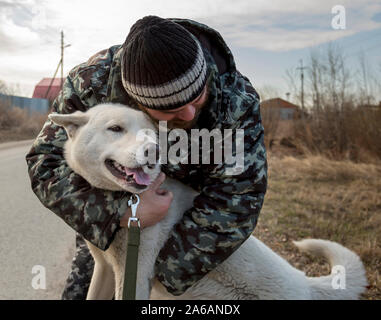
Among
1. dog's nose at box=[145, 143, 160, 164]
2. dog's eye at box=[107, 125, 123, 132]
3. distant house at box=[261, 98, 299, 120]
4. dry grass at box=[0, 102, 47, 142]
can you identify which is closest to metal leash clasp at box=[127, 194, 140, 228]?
dog's nose at box=[145, 143, 160, 164]

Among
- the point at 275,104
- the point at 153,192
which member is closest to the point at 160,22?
the point at 153,192

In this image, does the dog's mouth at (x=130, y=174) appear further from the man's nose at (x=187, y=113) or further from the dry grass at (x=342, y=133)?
the dry grass at (x=342, y=133)

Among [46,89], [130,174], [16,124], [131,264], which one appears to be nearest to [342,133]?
[130,174]

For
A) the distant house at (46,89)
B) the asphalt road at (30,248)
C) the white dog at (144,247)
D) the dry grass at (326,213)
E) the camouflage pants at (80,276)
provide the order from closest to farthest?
the white dog at (144,247) < the camouflage pants at (80,276) < the asphalt road at (30,248) < the dry grass at (326,213) < the distant house at (46,89)

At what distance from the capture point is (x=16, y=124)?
15.6 m

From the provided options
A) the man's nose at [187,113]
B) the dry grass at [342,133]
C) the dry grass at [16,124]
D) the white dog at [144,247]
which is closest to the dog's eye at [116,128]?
the white dog at [144,247]

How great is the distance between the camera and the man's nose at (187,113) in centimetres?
192

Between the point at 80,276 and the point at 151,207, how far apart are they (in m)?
1.04

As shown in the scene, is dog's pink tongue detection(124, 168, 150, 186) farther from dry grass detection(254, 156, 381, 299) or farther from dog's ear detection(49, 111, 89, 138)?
dry grass detection(254, 156, 381, 299)

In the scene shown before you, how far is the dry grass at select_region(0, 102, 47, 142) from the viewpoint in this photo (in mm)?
14258

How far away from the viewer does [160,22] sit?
1.81 meters

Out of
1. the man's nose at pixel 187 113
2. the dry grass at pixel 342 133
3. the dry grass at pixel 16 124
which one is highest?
the dry grass at pixel 16 124

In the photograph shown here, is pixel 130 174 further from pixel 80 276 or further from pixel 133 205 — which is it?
pixel 80 276
